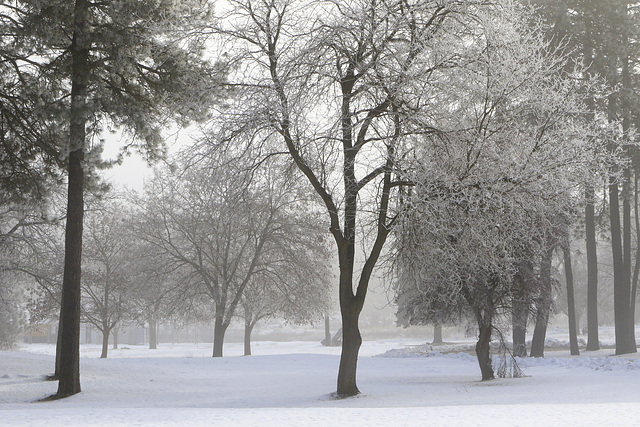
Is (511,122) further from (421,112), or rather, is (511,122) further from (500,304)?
(500,304)

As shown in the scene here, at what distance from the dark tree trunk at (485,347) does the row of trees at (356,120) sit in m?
0.04

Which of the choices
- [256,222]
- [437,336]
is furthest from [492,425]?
[437,336]

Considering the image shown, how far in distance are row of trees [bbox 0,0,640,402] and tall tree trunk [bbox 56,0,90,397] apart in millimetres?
41

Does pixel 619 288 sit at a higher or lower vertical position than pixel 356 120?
lower

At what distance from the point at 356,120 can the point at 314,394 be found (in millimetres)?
6421

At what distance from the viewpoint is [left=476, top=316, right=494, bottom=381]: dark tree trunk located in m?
18.1

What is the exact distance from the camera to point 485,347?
1830 cm

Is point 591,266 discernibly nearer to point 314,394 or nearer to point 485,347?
point 485,347

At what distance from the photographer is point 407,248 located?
13594 mm

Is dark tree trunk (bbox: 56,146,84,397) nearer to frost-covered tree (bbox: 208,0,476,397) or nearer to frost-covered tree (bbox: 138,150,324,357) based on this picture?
frost-covered tree (bbox: 208,0,476,397)

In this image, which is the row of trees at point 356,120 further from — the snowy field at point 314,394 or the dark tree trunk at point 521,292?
the snowy field at point 314,394

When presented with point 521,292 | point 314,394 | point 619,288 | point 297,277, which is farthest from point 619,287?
point 314,394

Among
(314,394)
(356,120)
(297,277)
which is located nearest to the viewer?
(356,120)

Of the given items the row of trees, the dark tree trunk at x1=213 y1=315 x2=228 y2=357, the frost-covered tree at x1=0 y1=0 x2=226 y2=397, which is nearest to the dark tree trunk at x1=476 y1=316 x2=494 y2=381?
the row of trees
